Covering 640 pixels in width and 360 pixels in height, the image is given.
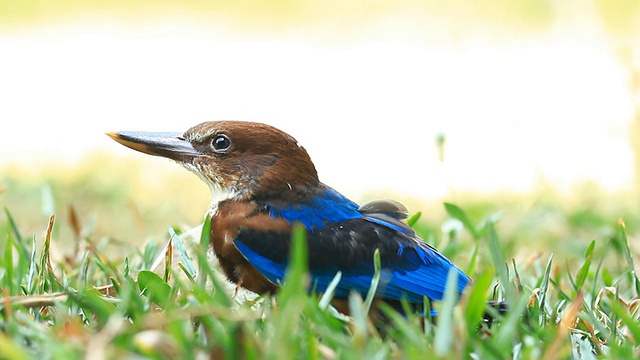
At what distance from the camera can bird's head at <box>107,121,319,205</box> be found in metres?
3.25

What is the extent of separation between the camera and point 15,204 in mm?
6008

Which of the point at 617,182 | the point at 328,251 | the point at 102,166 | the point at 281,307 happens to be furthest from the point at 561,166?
the point at 281,307

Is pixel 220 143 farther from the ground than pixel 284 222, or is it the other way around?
pixel 220 143

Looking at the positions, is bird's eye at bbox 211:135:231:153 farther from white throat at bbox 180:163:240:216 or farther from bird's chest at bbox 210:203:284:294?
bird's chest at bbox 210:203:284:294

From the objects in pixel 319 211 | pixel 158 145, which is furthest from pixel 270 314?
pixel 158 145

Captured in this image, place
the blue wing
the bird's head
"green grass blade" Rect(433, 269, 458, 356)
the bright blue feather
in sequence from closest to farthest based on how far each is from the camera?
1. "green grass blade" Rect(433, 269, 458, 356)
2. the blue wing
3. the bright blue feather
4. the bird's head

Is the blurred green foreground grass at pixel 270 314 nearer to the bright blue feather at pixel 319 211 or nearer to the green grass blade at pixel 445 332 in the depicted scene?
the green grass blade at pixel 445 332

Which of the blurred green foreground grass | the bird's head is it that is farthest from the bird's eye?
the blurred green foreground grass

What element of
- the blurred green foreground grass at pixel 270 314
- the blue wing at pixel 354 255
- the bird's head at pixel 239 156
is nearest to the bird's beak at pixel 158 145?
the bird's head at pixel 239 156

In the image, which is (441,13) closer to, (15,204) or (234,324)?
(15,204)

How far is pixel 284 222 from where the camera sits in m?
3.01

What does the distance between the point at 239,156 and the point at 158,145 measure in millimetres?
322

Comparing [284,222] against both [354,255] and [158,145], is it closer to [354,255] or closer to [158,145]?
[354,255]

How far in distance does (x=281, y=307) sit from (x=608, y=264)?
3.05 metres
